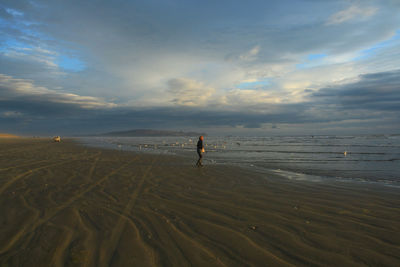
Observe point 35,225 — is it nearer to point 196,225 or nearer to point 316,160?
point 196,225

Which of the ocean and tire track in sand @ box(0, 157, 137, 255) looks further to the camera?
the ocean

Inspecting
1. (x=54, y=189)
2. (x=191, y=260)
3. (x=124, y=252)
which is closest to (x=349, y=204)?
(x=191, y=260)

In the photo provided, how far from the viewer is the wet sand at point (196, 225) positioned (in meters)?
4.14

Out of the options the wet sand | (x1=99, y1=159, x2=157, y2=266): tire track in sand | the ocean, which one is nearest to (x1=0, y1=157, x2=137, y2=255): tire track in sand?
the wet sand

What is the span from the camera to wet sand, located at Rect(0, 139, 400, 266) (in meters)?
4.14

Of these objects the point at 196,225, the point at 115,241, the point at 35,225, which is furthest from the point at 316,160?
the point at 35,225

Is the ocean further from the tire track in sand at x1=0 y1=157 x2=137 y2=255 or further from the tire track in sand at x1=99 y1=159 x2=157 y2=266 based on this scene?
the tire track in sand at x1=0 y1=157 x2=137 y2=255

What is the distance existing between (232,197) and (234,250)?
401 cm

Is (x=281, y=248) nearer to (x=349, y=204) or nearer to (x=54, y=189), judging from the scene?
(x=349, y=204)

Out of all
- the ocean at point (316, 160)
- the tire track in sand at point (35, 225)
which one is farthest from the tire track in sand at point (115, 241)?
the ocean at point (316, 160)

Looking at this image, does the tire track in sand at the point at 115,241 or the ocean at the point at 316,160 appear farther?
the ocean at the point at 316,160

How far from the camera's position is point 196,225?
5.61m

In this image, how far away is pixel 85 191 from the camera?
8953 mm

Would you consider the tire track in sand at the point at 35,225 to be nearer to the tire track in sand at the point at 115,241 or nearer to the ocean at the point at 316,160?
the tire track in sand at the point at 115,241
